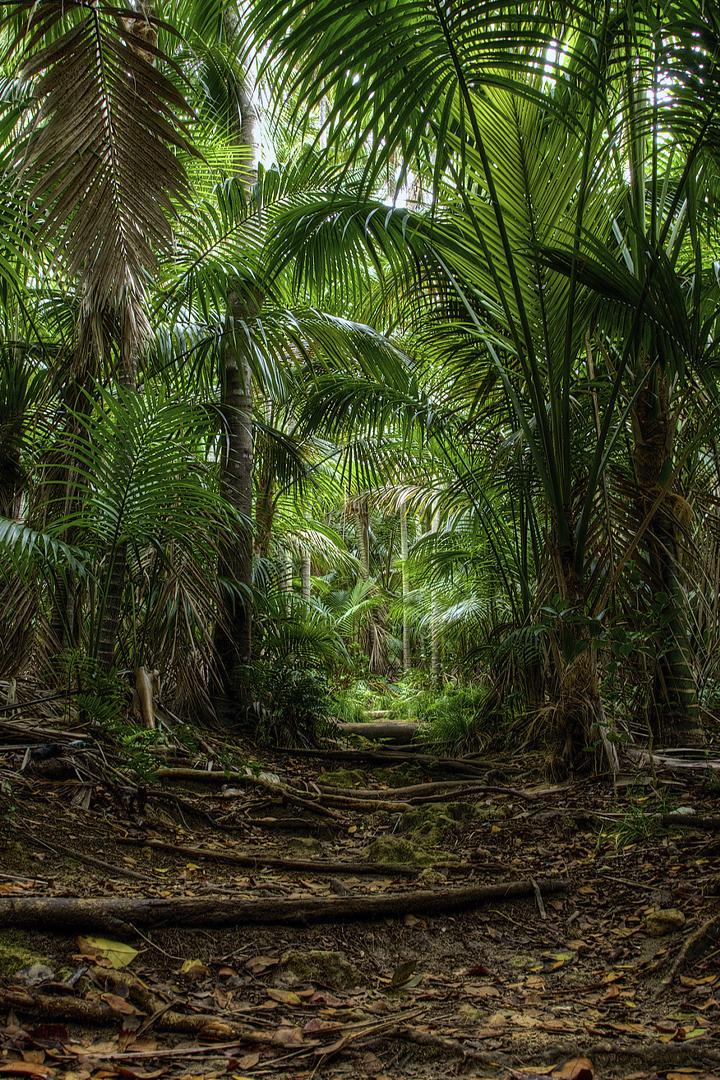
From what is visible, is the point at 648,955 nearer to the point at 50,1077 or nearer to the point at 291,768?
the point at 50,1077

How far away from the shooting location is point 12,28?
3.88 m

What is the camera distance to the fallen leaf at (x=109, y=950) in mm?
1632

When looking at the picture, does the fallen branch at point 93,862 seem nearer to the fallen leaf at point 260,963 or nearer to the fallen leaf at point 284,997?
the fallen leaf at point 260,963

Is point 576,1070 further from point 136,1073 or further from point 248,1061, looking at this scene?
point 136,1073

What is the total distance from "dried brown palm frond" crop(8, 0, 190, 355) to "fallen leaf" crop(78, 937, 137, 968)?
1827mm

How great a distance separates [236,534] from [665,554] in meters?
2.63

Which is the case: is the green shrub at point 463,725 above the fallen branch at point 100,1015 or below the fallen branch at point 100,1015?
above

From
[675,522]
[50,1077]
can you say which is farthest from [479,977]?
[675,522]

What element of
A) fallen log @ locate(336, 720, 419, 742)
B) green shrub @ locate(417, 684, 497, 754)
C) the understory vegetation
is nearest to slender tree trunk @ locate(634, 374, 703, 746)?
the understory vegetation

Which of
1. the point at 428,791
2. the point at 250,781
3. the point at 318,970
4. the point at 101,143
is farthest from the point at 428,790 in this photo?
the point at 101,143

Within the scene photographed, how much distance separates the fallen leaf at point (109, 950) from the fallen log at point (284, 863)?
903mm

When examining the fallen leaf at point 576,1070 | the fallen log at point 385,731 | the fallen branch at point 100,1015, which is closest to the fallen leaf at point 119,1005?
the fallen branch at point 100,1015

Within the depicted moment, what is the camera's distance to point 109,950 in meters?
1.66

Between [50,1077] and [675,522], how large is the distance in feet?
10.2
